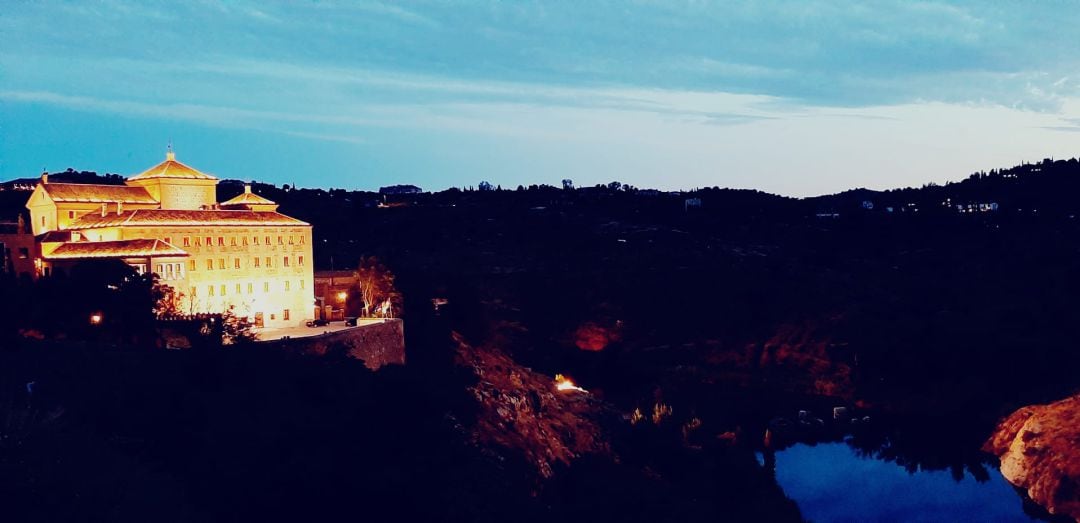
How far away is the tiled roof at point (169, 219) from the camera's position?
29922 mm

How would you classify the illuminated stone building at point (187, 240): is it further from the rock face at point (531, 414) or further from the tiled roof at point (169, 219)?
the rock face at point (531, 414)

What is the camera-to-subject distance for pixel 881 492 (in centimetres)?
3475

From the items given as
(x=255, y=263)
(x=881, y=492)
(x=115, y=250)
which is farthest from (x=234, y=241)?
(x=881, y=492)

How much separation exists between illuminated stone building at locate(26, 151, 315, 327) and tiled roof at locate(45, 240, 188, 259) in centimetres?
3

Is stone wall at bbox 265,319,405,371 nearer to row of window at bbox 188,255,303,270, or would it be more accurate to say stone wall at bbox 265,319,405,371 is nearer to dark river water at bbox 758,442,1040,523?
Result: row of window at bbox 188,255,303,270

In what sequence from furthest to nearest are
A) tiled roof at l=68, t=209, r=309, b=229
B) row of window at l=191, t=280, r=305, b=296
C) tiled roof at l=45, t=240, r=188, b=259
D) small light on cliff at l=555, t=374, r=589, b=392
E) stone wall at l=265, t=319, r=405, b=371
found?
small light on cliff at l=555, t=374, r=589, b=392, row of window at l=191, t=280, r=305, b=296, tiled roof at l=68, t=209, r=309, b=229, tiled roof at l=45, t=240, r=188, b=259, stone wall at l=265, t=319, r=405, b=371

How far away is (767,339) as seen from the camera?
55.9 meters

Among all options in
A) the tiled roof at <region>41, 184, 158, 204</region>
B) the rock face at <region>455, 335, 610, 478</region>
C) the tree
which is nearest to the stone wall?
the tree

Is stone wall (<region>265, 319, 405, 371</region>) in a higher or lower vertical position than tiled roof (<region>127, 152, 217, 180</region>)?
lower

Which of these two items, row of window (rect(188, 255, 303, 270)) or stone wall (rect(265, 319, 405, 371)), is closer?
stone wall (rect(265, 319, 405, 371))

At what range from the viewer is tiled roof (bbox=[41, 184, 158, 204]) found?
3186 centimetres

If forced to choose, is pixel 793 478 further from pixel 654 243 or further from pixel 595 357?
pixel 654 243

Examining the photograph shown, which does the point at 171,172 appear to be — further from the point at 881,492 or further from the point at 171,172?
the point at 881,492

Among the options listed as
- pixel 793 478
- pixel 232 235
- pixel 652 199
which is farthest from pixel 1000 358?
pixel 652 199
